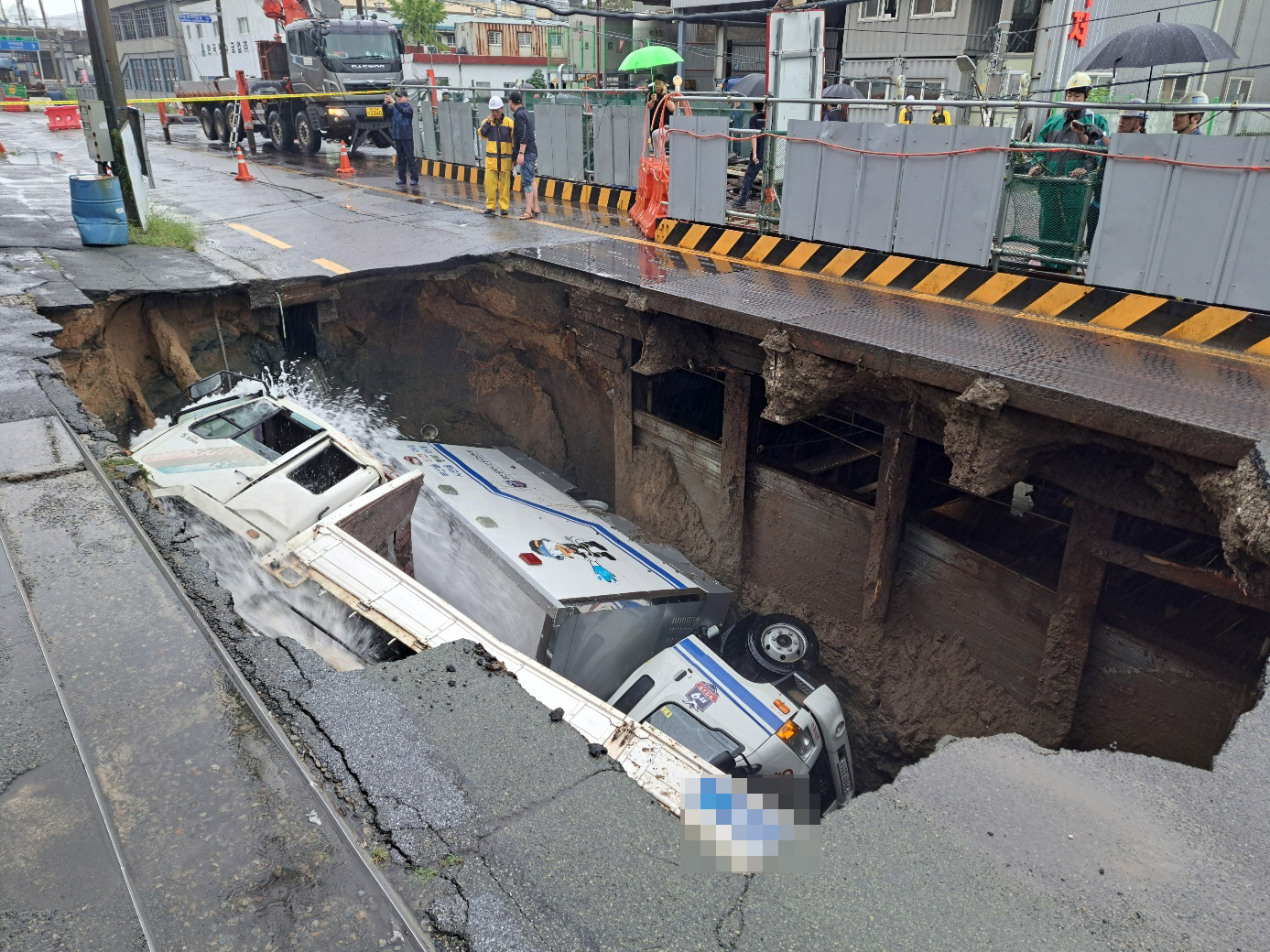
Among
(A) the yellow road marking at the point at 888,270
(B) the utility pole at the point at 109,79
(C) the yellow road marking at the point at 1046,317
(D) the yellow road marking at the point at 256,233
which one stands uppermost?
(B) the utility pole at the point at 109,79

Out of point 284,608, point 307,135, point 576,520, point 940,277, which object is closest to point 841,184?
point 940,277

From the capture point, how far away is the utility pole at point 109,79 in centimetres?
1056

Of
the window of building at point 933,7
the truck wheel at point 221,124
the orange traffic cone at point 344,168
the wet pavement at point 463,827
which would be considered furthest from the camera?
the truck wheel at point 221,124

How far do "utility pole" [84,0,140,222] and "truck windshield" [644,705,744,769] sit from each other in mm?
9981

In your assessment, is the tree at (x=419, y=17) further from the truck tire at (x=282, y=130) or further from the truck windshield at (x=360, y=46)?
the truck windshield at (x=360, y=46)

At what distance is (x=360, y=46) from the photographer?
21.4m

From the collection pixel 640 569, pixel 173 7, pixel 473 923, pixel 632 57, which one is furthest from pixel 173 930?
pixel 173 7

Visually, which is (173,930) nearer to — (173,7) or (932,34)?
(932,34)

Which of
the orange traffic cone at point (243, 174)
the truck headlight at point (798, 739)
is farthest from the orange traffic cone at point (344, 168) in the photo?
the truck headlight at point (798, 739)

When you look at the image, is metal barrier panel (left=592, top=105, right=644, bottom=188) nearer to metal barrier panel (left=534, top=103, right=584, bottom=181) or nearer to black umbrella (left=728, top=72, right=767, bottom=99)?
Result: metal barrier panel (left=534, top=103, right=584, bottom=181)

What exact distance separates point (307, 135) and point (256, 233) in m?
12.1

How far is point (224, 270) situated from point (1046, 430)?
8784mm

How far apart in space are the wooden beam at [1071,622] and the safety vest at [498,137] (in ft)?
31.1

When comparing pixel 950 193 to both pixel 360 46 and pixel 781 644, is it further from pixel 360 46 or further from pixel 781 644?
pixel 360 46
